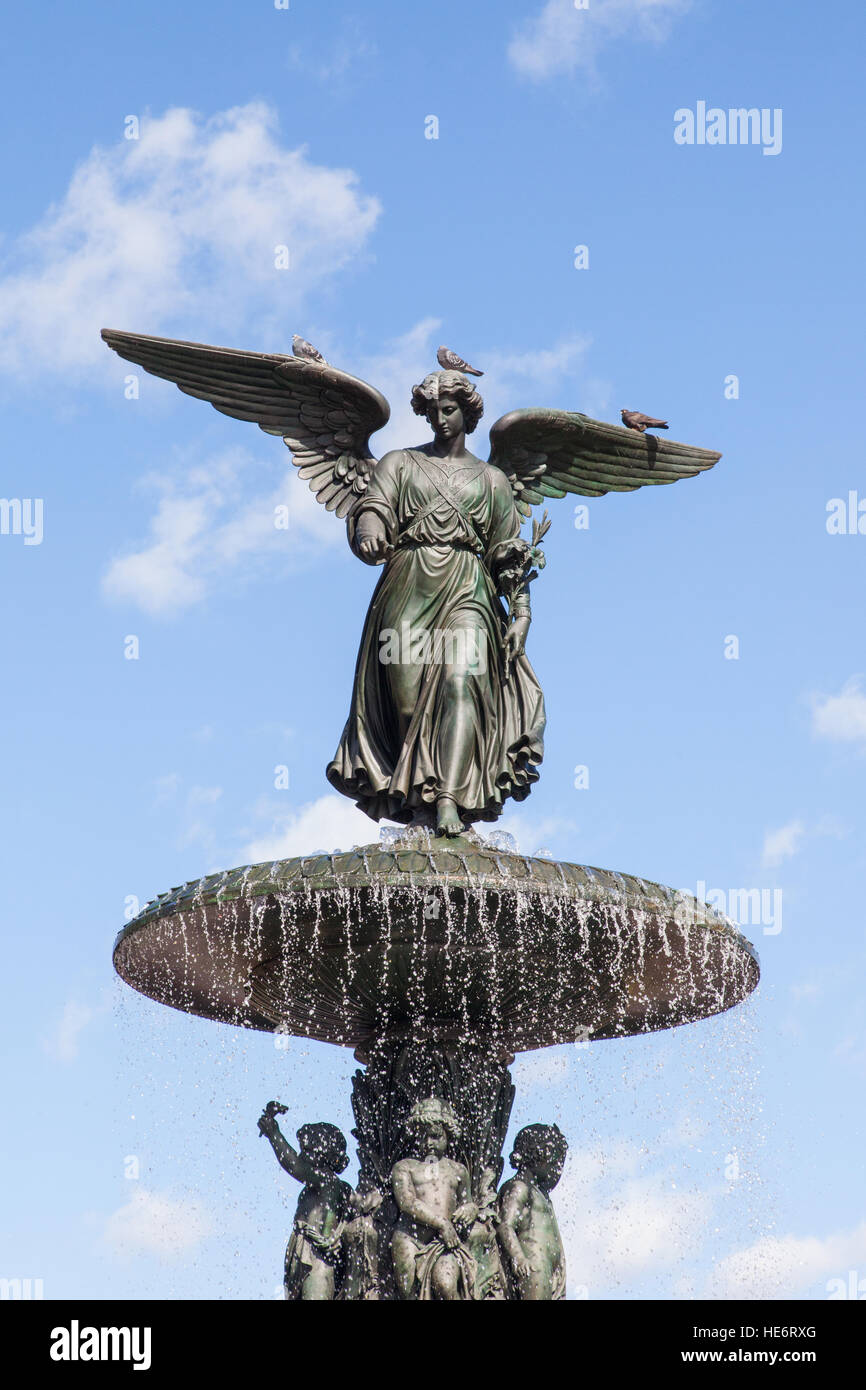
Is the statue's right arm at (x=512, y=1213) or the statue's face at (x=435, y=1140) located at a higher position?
the statue's face at (x=435, y=1140)

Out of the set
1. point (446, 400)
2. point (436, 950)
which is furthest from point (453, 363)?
point (436, 950)

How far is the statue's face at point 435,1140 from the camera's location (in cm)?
1568

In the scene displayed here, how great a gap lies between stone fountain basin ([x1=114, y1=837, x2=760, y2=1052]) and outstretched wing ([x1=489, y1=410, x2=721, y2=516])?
14.0 ft

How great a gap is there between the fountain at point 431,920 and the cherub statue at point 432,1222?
0.02m

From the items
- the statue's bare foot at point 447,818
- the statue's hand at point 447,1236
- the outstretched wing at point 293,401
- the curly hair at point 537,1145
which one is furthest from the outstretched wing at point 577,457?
the statue's hand at point 447,1236

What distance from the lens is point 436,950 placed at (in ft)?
52.5

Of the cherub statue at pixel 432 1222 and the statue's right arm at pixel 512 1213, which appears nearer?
the cherub statue at pixel 432 1222

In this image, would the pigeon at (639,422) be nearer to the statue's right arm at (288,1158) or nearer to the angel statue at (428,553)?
the angel statue at (428,553)

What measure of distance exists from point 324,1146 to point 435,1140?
1.00 m

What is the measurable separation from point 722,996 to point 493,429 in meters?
5.36

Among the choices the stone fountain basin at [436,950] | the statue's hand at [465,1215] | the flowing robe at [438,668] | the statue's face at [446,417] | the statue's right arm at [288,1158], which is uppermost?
the statue's face at [446,417]
